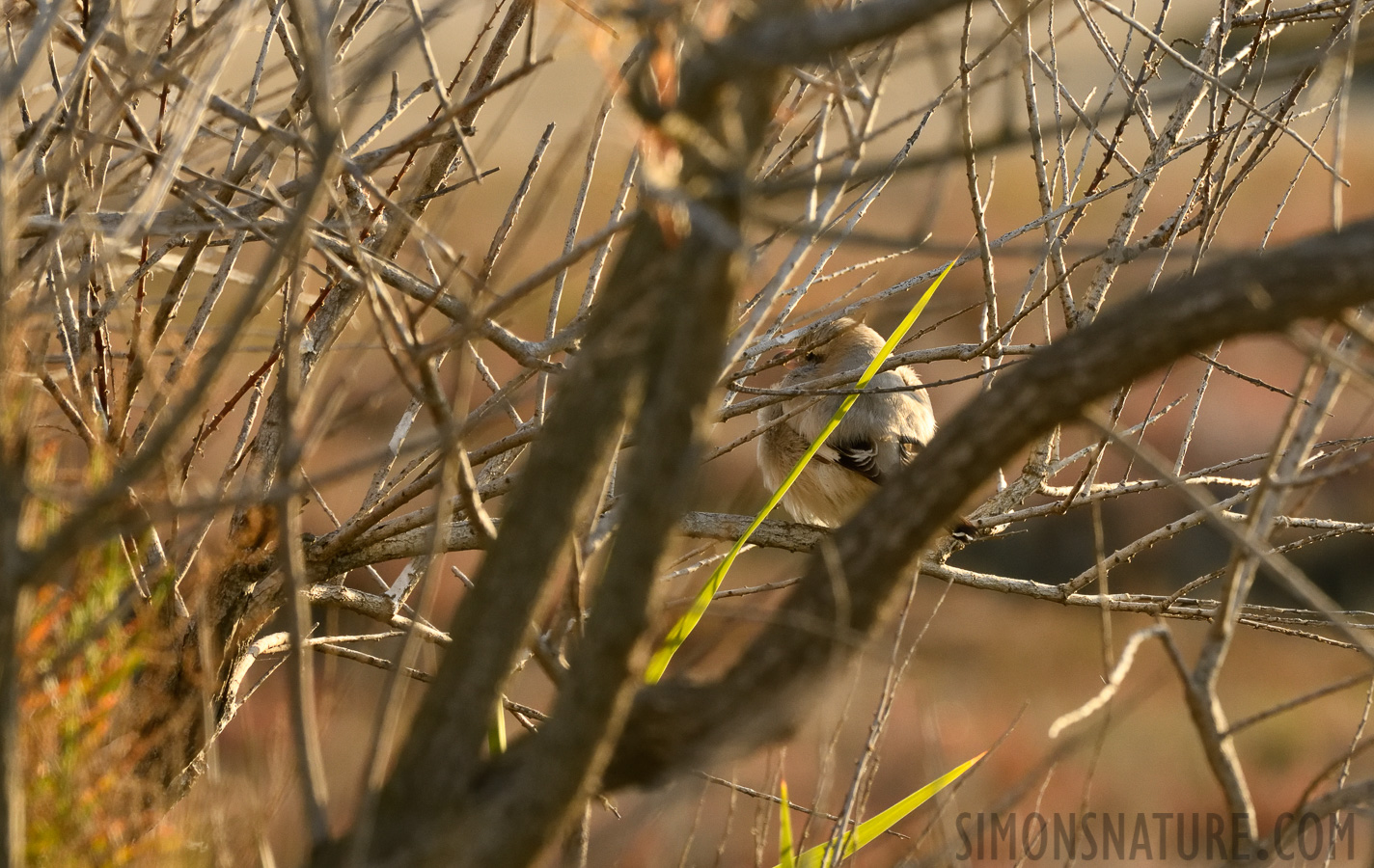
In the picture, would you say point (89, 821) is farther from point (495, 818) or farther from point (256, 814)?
point (495, 818)

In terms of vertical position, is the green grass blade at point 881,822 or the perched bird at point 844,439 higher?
the perched bird at point 844,439

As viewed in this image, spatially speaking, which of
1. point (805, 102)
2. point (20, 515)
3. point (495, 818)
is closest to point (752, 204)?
point (805, 102)

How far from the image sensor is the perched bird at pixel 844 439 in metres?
4.44

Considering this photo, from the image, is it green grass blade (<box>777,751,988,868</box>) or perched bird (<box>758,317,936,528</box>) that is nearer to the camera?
green grass blade (<box>777,751,988,868</box>)

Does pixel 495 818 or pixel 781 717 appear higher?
pixel 781 717

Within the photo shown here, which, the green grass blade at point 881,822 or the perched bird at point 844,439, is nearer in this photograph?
the green grass blade at point 881,822

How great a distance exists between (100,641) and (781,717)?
105 centimetres

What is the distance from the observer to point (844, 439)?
14.8 ft

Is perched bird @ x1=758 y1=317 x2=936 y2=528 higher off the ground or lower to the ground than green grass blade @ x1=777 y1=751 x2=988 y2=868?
higher

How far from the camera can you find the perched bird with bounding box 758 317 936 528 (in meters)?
4.44

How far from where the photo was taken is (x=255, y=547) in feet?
8.38

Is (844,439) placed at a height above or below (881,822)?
above

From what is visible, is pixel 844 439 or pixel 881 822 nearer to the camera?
pixel 881 822

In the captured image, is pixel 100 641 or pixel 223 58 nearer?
pixel 223 58
